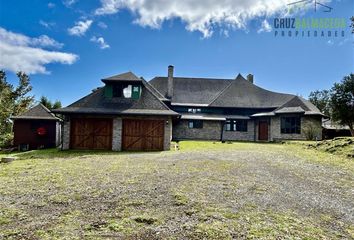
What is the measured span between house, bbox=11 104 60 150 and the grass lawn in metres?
14.5

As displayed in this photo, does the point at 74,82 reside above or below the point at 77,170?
above

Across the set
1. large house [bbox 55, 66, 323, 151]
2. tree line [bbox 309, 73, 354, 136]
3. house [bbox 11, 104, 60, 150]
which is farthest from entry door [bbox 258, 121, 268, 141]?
house [bbox 11, 104, 60, 150]

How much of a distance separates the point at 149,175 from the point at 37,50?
24.9 m

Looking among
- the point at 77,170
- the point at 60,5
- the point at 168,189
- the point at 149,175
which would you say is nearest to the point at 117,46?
the point at 60,5

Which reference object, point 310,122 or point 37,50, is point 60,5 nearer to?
point 37,50

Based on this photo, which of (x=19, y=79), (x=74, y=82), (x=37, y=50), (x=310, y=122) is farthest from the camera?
(x=19, y=79)

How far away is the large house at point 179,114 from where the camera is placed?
1683 centimetres

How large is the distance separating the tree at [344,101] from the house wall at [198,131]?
12216 millimetres

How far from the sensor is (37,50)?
2578 cm

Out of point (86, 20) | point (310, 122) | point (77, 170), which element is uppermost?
point (86, 20)

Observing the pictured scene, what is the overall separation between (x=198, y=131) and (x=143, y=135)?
11.6 m

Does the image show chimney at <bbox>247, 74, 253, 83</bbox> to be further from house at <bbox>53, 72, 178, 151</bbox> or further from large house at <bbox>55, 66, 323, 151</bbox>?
house at <bbox>53, 72, 178, 151</bbox>

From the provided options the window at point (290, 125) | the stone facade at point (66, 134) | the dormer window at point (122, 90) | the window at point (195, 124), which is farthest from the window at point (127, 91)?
the window at point (290, 125)

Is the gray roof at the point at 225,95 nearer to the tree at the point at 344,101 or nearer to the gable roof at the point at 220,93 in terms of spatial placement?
the gable roof at the point at 220,93
